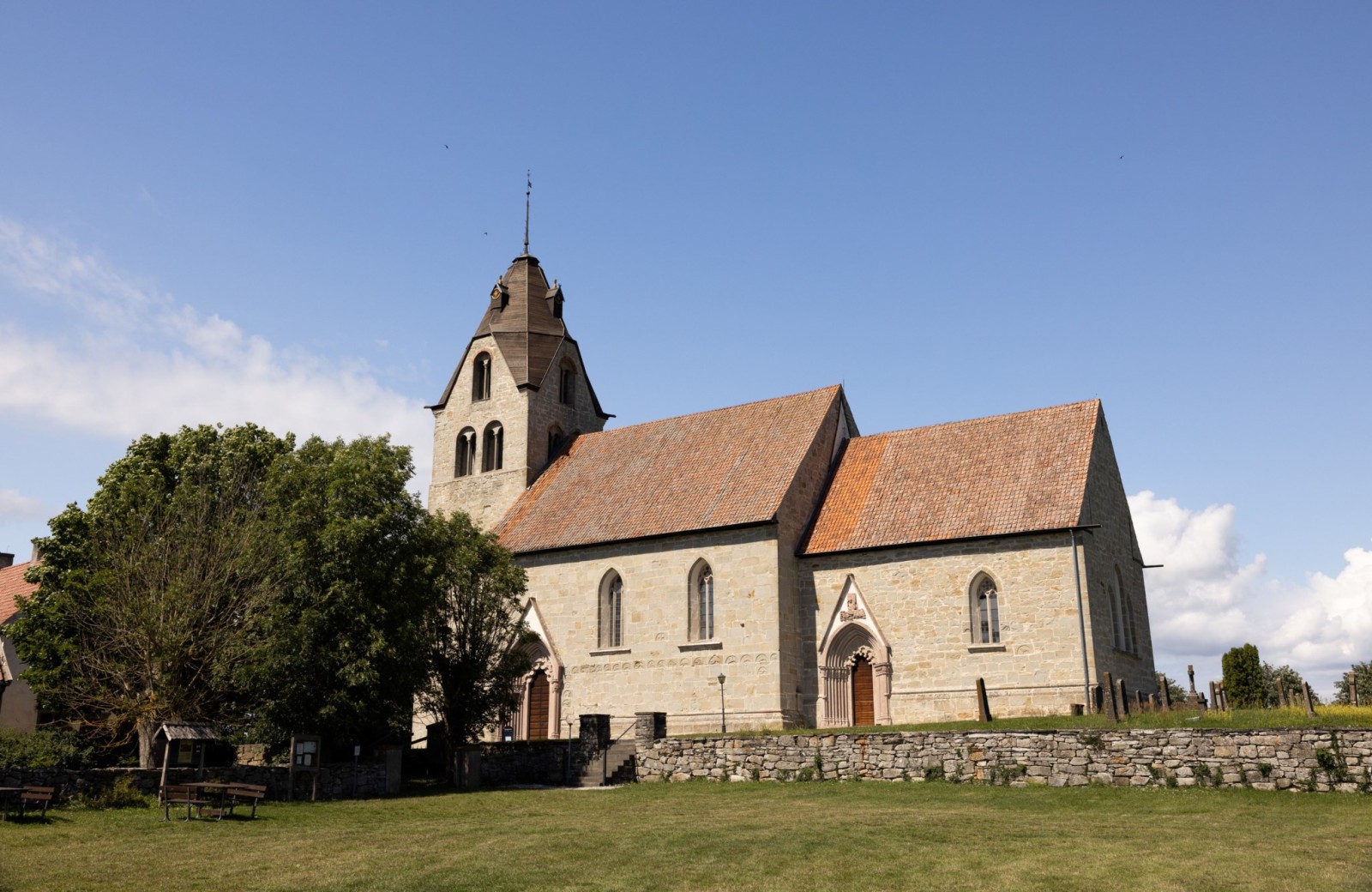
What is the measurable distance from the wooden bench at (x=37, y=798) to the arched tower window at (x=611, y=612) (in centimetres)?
1918

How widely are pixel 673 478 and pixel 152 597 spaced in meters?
18.2

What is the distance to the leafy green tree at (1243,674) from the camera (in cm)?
3369

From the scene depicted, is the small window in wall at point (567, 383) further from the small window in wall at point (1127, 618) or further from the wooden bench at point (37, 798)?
the wooden bench at point (37, 798)

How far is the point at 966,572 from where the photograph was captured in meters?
32.0

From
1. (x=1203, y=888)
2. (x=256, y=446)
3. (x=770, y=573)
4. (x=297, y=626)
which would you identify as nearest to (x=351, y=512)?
(x=297, y=626)

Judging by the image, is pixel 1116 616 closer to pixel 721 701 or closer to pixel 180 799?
pixel 721 701

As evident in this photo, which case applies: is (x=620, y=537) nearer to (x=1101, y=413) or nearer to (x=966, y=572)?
(x=966, y=572)

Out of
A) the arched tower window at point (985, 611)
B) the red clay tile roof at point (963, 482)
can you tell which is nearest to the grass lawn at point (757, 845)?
the arched tower window at point (985, 611)

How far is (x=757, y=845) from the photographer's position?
16.6 metres

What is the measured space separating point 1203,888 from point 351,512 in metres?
22.3

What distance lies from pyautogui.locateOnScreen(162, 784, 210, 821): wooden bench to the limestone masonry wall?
11356 millimetres

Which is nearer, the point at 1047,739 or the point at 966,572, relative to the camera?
the point at 1047,739

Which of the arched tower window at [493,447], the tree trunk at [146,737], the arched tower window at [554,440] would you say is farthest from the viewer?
the arched tower window at [554,440]

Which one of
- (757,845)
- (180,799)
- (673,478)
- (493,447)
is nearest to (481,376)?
(493,447)
